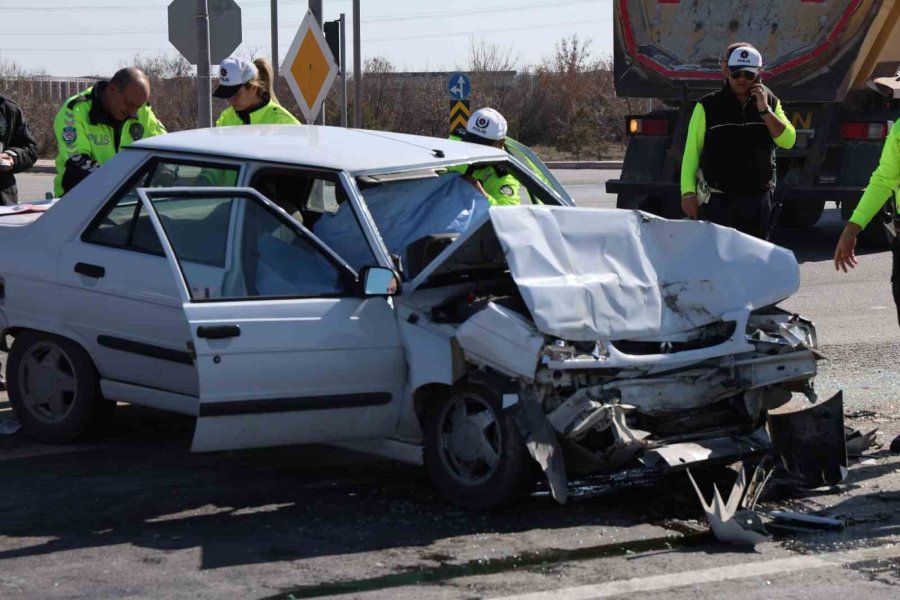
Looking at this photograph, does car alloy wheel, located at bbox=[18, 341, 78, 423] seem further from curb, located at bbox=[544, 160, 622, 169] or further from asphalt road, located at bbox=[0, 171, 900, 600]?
curb, located at bbox=[544, 160, 622, 169]

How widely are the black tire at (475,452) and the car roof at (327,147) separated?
1.23 metres

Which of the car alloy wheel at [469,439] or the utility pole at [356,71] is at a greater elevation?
the utility pole at [356,71]

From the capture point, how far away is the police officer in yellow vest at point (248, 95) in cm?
854

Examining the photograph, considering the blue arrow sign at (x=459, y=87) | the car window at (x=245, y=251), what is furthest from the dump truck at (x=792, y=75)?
the car window at (x=245, y=251)

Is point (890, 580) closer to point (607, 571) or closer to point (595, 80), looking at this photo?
point (607, 571)

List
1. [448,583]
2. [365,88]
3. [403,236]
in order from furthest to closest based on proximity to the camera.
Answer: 1. [365,88]
2. [403,236]
3. [448,583]

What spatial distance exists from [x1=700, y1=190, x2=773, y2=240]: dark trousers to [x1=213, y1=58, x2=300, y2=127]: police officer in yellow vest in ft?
8.21

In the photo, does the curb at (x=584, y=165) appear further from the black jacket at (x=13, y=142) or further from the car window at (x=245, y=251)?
the car window at (x=245, y=251)

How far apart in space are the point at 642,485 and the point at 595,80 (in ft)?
123

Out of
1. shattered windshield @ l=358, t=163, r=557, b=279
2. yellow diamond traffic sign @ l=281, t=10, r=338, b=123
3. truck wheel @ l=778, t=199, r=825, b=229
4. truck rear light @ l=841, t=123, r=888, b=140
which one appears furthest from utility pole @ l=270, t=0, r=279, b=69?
shattered windshield @ l=358, t=163, r=557, b=279

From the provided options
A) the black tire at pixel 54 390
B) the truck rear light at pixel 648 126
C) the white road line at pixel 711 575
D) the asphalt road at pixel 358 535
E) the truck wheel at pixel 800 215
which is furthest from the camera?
the truck wheel at pixel 800 215

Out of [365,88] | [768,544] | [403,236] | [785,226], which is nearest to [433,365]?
[403,236]

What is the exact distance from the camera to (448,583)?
4.90 m

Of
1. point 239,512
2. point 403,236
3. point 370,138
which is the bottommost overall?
point 239,512
